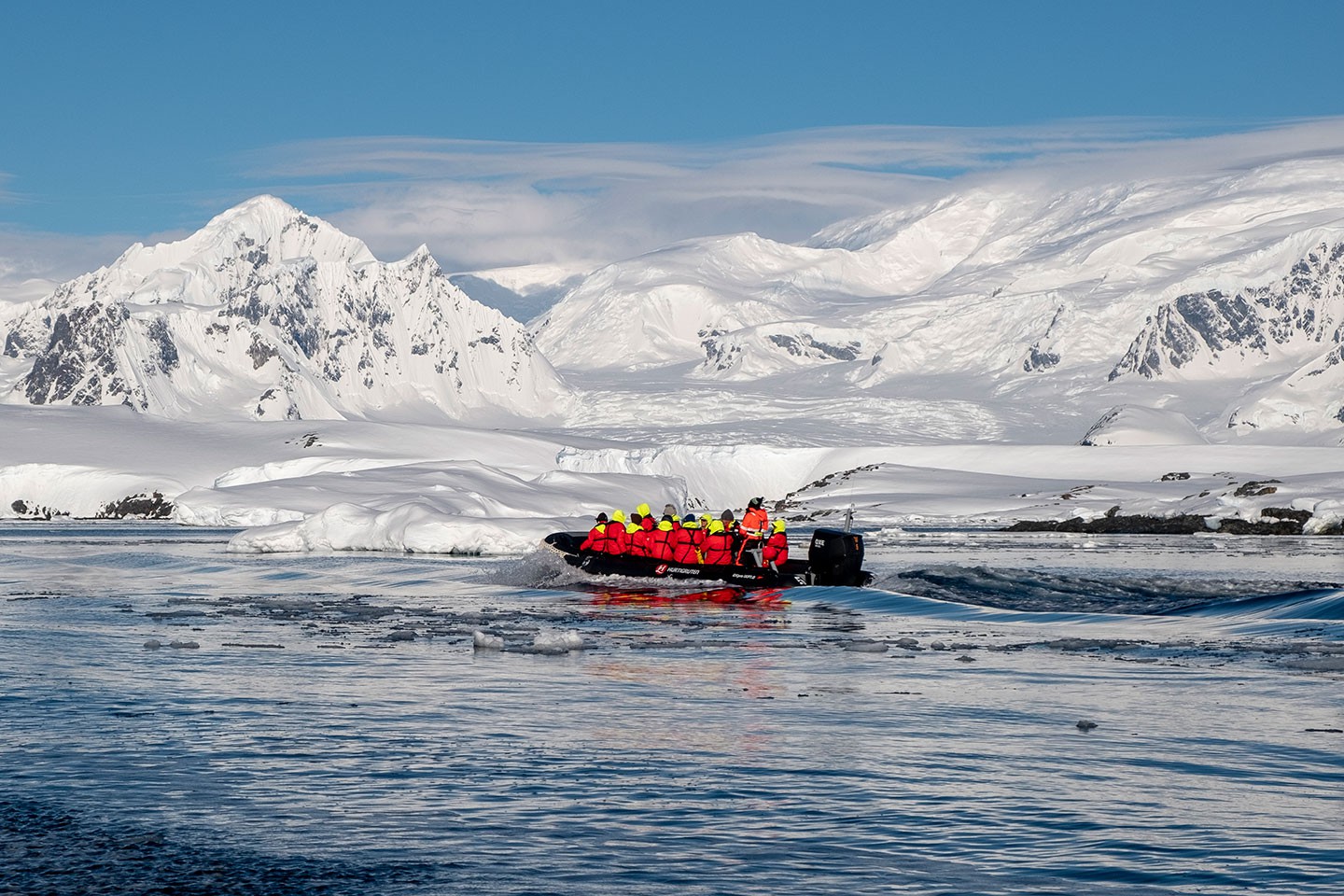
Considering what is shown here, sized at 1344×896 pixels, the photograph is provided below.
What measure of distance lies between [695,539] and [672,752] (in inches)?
792

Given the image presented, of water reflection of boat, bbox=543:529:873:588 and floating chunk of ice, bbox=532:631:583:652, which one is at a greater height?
water reflection of boat, bbox=543:529:873:588

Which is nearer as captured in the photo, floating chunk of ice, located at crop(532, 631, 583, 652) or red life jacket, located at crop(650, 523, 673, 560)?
floating chunk of ice, located at crop(532, 631, 583, 652)

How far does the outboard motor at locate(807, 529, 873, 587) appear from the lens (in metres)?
33.5

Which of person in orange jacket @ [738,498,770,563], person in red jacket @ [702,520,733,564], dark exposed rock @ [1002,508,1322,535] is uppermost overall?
dark exposed rock @ [1002,508,1322,535]

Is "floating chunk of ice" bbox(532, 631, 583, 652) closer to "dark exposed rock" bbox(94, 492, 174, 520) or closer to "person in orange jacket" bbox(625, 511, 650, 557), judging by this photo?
"person in orange jacket" bbox(625, 511, 650, 557)

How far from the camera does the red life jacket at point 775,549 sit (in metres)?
34.3

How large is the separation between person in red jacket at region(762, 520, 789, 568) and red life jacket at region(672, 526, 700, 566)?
5.26 feet

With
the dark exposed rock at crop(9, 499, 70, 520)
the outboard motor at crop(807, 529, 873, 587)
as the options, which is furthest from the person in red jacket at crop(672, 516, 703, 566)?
the dark exposed rock at crop(9, 499, 70, 520)

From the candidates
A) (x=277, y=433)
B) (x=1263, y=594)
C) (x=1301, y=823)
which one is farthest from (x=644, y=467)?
(x=1301, y=823)

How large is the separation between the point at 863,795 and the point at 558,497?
208ft

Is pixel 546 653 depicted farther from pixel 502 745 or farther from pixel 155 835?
pixel 155 835

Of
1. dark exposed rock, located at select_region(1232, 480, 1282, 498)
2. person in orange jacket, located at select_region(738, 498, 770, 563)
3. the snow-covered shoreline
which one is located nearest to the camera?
person in orange jacket, located at select_region(738, 498, 770, 563)

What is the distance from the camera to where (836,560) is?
110ft

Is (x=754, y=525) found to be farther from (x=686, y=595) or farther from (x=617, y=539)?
(x=617, y=539)
